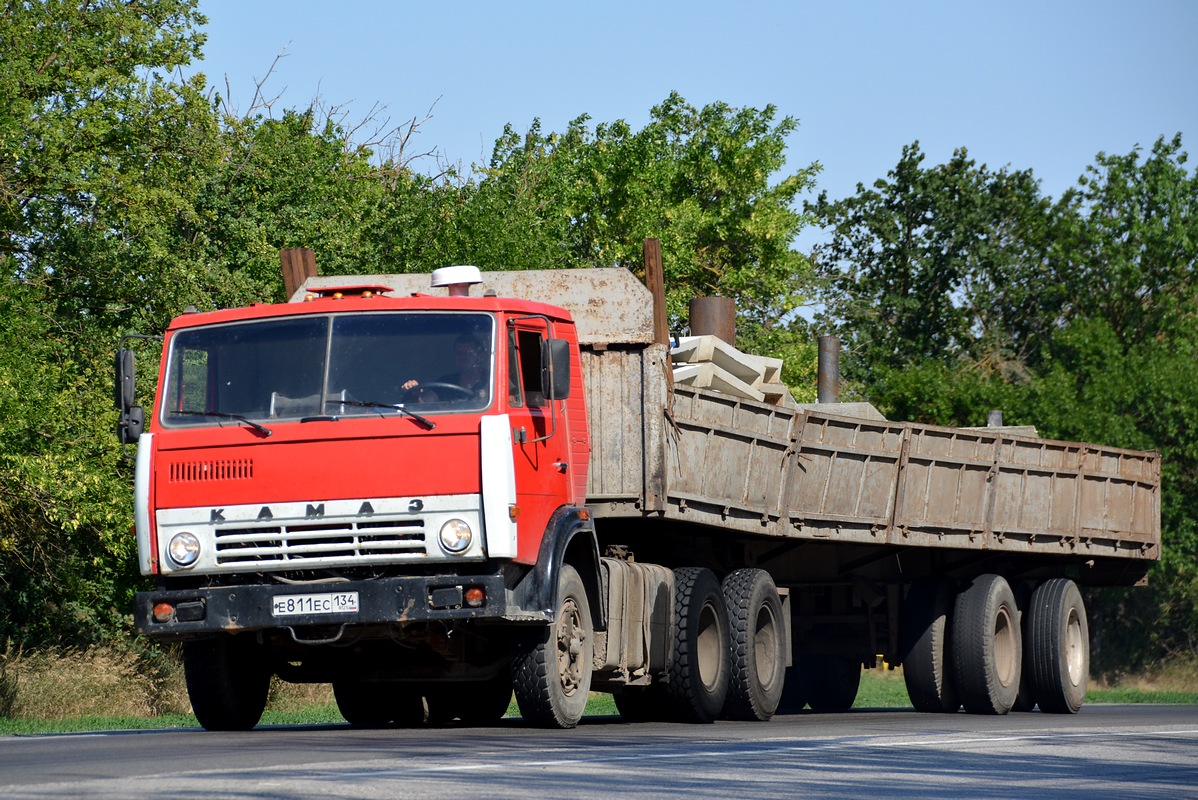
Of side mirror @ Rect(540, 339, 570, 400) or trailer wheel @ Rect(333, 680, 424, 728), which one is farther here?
trailer wheel @ Rect(333, 680, 424, 728)

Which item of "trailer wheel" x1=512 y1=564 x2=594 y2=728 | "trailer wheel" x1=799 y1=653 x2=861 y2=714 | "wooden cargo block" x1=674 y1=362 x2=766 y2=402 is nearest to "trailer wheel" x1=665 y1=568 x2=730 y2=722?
"wooden cargo block" x1=674 y1=362 x2=766 y2=402

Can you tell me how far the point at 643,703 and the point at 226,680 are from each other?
12.9 ft

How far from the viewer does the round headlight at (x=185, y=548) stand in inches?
439

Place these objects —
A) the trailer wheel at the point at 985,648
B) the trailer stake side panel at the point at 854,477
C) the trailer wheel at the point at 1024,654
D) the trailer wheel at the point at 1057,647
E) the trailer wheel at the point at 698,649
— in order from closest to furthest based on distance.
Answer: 1. the trailer stake side panel at the point at 854,477
2. the trailer wheel at the point at 698,649
3. the trailer wheel at the point at 985,648
4. the trailer wheel at the point at 1057,647
5. the trailer wheel at the point at 1024,654

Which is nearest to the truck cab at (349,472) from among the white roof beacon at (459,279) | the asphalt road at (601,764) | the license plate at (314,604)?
the license plate at (314,604)

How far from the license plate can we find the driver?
4.18 ft

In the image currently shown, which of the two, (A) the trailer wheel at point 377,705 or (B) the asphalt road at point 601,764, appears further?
(A) the trailer wheel at point 377,705

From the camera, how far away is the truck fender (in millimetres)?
11398

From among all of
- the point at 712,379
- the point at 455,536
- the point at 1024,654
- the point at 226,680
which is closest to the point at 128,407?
the point at 226,680

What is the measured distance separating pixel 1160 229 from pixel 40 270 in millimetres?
36818

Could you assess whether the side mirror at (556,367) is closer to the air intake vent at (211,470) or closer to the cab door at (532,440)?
the cab door at (532,440)

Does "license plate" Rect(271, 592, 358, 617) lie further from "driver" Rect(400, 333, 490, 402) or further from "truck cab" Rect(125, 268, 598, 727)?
"driver" Rect(400, 333, 490, 402)

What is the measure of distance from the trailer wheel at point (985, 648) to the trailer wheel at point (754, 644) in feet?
9.64

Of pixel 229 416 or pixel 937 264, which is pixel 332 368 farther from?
pixel 937 264
